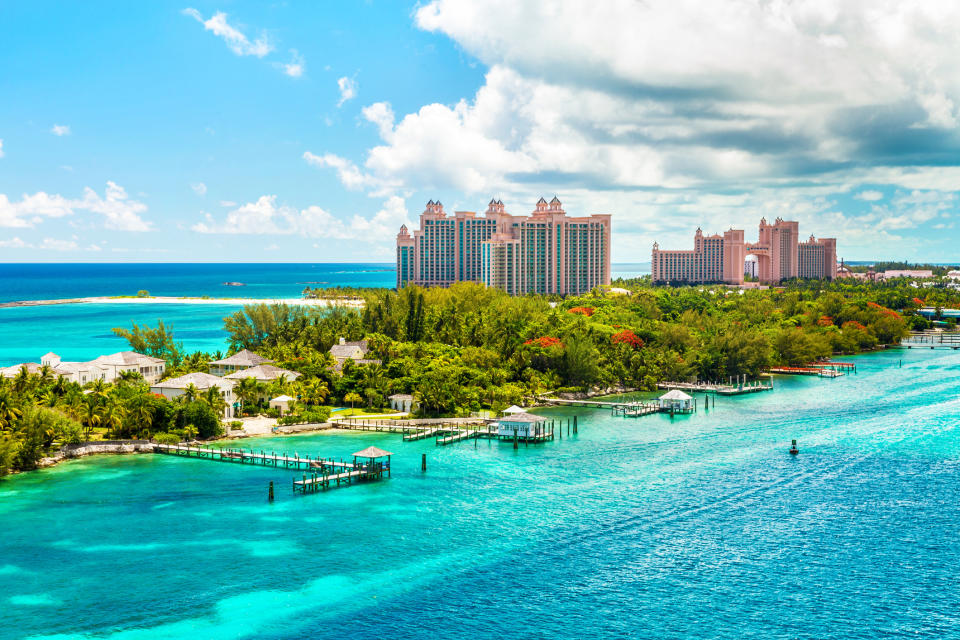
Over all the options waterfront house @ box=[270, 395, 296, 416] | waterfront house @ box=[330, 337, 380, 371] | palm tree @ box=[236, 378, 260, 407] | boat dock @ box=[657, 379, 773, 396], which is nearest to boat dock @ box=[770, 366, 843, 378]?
boat dock @ box=[657, 379, 773, 396]

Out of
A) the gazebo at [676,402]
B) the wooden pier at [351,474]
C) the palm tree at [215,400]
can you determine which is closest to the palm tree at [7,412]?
the palm tree at [215,400]

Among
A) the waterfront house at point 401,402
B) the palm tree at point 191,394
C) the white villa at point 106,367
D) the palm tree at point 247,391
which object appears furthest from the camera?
the white villa at point 106,367

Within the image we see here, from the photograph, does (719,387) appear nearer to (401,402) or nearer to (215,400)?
(401,402)

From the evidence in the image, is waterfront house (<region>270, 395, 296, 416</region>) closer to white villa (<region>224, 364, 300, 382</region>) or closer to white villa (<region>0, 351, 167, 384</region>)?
white villa (<region>224, 364, 300, 382</region>)

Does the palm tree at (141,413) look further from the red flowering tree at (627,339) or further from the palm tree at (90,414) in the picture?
the red flowering tree at (627,339)

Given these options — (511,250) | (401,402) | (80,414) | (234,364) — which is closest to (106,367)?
(234,364)

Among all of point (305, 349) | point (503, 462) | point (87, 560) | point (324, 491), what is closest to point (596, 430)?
point (503, 462)

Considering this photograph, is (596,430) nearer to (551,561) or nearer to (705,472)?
(705,472)
